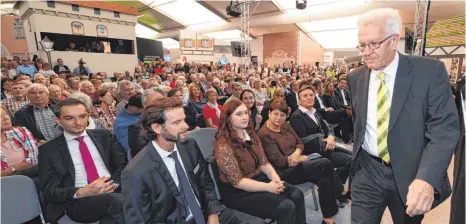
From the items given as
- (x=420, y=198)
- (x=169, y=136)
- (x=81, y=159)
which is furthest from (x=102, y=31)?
(x=420, y=198)

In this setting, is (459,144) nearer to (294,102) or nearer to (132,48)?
(294,102)

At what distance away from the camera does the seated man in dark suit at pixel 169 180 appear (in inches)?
58.0

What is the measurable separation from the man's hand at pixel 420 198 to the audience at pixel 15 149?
9.26ft

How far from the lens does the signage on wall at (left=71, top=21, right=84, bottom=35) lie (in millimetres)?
11750

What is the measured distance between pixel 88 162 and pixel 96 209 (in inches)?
16.9

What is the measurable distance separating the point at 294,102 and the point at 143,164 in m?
5.15

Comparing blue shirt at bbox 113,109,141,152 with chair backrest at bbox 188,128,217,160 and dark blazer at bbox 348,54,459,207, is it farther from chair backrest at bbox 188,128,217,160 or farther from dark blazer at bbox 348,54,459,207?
dark blazer at bbox 348,54,459,207

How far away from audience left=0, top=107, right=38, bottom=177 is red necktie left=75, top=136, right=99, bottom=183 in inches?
26.5

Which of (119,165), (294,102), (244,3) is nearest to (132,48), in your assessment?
(244,3)

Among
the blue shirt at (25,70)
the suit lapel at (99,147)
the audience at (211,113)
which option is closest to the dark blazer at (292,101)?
the audience at (211,113)

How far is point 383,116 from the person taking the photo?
1257mm

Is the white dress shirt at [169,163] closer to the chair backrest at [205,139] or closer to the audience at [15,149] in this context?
the chair backrest at [205,139]

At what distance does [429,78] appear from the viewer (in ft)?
3.79

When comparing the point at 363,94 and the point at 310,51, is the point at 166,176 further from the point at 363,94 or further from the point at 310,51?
the point at 310,51
